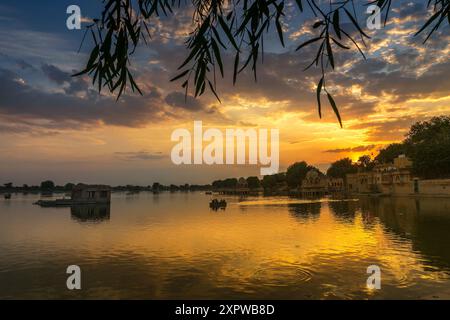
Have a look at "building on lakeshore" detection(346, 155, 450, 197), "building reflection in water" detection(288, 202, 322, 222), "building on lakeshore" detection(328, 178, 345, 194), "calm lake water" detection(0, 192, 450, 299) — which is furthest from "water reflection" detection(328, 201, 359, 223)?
"building on lakeshore" detection(328, 178, 345, 194)

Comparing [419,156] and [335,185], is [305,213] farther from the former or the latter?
[335,185]

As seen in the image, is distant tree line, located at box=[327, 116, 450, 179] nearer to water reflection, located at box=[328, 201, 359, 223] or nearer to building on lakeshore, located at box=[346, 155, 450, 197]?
building on lakeshore, located at box=[346, 155, 450, 197]

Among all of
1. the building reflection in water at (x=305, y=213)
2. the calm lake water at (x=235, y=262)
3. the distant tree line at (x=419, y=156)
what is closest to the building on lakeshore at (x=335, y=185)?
the distant tree line at (x=419, y=156)

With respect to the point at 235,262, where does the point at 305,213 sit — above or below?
above

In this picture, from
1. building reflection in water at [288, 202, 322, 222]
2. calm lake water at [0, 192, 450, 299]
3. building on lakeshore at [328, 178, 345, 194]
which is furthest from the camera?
building on lakeshore at [328, 178, 345, 194]

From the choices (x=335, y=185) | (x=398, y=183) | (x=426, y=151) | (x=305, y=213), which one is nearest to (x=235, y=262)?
(x=305, y=213)

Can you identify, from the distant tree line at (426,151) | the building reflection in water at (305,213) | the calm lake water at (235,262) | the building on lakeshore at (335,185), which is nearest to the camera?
the calm lake water at (235,262)

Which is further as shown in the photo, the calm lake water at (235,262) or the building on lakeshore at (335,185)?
the building on lakeshore at (335,185)

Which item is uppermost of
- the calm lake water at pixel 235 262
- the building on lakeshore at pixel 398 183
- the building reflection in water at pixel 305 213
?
the building on lakeshore at pixel 398 183

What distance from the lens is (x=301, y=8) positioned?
4812 millimetres

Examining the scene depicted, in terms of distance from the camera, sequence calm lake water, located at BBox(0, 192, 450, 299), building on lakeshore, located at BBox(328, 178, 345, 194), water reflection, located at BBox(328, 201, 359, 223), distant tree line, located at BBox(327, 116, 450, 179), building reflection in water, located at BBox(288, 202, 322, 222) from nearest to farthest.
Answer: calm lake water, located at BBox(0, 192, 450, 299)
water reflection, located at BBox(328, 201, 359, 223)
building reflection in water, located at BBox(288, 202, 322, 222)
distant tree line, located at BBox(327, 116, 450, 179)
building on lakeshore, located at BBox(328, 178, 345, 194)

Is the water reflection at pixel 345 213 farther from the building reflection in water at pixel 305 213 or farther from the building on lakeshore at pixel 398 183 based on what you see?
the building on lakeshore at pixel 398 183
